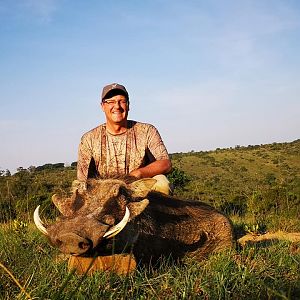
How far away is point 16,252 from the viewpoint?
3467 millimetres

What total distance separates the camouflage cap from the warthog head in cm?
179

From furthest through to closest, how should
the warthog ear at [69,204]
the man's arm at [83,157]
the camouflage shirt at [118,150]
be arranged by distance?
the camouflage shirt at [118,150], the man's arm at [83,157], the warthog ear at [69,204]

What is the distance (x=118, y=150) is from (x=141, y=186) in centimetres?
144

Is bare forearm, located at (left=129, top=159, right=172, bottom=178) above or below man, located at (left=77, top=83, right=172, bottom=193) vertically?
below

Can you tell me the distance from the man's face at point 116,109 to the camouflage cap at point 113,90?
5 cm

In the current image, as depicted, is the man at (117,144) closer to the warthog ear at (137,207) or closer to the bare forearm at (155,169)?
the bare forearm at (155,169)

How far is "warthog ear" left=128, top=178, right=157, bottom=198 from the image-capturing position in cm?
371

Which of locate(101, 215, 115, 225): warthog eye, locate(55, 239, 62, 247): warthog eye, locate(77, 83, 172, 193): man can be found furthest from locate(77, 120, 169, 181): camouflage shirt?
locate(55, 239, 62, 247): warthog eye

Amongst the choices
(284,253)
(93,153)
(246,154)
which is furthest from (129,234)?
(246,154)

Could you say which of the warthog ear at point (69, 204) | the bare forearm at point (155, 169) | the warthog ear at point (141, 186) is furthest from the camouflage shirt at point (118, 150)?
the warthog ear at point (69, 204)

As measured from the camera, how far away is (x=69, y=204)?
332cm

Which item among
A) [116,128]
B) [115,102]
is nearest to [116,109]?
[115,102]

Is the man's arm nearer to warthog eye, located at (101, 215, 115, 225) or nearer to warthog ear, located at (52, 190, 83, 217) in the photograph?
warthog ear, located at (52, 190, 83, 217)

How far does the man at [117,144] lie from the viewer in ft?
16.7
